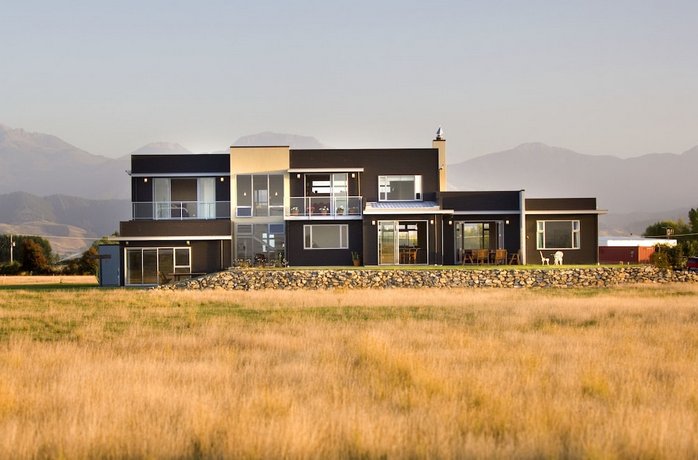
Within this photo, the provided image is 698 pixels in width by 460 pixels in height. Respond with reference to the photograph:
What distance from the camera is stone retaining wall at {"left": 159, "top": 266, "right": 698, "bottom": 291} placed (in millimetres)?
31953

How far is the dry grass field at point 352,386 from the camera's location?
23.7 ft

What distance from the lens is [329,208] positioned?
3750cm

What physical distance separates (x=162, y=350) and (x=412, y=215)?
24.1 metres

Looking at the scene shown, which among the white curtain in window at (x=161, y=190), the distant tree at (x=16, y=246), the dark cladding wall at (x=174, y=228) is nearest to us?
the dark cladding wall at (x=174, y=228)

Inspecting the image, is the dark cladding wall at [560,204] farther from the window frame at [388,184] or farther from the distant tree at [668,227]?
the distant tree at [668,227]

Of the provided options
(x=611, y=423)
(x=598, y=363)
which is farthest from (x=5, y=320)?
(x=611, y=423)

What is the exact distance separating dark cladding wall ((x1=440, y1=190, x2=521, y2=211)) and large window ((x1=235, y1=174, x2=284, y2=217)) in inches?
291

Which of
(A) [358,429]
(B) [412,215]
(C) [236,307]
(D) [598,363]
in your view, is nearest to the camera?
(A) [358,429]

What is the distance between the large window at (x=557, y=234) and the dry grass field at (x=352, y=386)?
19289 millimetres

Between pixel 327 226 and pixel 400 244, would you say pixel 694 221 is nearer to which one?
pixel 400 244

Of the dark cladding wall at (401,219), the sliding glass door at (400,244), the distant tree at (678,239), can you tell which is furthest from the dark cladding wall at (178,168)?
the distant tree at (678,239)

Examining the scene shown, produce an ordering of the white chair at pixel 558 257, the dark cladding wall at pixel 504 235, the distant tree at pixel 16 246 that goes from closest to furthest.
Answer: the white chair at pixel 558 257, the dark cladding wall at pixel 504 235, the distant tree at pixel 16 246

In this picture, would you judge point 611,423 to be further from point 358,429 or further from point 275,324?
point 275,324

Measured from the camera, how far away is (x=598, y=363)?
11.4m
